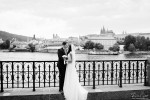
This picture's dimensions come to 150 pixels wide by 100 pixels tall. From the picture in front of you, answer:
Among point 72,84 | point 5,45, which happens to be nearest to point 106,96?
point 72,84

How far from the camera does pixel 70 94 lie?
23.5ft

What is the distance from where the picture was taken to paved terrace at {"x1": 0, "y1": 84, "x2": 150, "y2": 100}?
25.0 feet

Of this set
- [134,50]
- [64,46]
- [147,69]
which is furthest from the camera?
[134,50]

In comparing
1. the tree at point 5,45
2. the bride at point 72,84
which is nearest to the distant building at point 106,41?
the tree at point 5,45

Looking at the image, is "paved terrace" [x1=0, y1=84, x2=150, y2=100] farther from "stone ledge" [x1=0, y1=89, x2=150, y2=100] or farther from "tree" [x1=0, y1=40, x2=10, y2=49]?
"tree" [x1=0, y1=40, x2=10, y2=49]

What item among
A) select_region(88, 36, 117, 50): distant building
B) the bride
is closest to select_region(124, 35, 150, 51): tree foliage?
select_region(88, 36, 117, 50): distant building

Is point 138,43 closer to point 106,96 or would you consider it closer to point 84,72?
point 84,72

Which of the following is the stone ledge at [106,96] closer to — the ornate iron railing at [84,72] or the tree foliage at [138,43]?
the ornate iron railing at [84,72]

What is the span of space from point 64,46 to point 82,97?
171cm

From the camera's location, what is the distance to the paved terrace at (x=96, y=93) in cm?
762

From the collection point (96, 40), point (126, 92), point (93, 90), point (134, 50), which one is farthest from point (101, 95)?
point (96, 40)

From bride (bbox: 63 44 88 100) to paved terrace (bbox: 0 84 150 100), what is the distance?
72 centimetres

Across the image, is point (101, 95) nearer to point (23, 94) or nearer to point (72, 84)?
point (72, 84)

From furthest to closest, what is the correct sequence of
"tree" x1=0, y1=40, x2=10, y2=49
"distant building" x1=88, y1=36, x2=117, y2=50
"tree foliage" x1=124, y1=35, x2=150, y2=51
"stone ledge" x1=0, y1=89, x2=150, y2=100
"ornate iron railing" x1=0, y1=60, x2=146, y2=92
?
"distant building" x1=88, y1=36, x2=117, y2=50, "tree" x1=0, y1=40, x2=10, y2=49, "tree foliage" x1=124, y1=35, x2=150, y2=51, "ornate iron railing" x1=0, y1=60, x2=146, y2=92, "stone ledge" x1=0, y1=89, x2=150, y2=100
